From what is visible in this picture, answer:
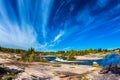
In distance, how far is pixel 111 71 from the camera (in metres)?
32.8

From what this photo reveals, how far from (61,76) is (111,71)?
866 cm

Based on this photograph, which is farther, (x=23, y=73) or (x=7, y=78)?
(x=23, y=73)

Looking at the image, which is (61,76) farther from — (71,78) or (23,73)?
(23,73)

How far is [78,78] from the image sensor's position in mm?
31578

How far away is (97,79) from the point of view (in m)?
30.9

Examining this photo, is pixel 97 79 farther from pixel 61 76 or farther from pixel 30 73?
pixel 30 73

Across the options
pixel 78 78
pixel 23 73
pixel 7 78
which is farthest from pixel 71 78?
pixel 7 78

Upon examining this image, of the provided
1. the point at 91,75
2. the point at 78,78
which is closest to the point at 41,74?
the point at 78,78

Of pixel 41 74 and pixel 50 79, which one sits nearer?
pixel 50 79

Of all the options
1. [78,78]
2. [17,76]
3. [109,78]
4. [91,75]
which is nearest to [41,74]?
[17,76]

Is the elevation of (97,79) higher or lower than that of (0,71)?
lower

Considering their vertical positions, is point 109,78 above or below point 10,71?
below

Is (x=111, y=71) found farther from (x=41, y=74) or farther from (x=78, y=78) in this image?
(x=41, y=74)

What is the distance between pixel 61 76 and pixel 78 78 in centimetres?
307
